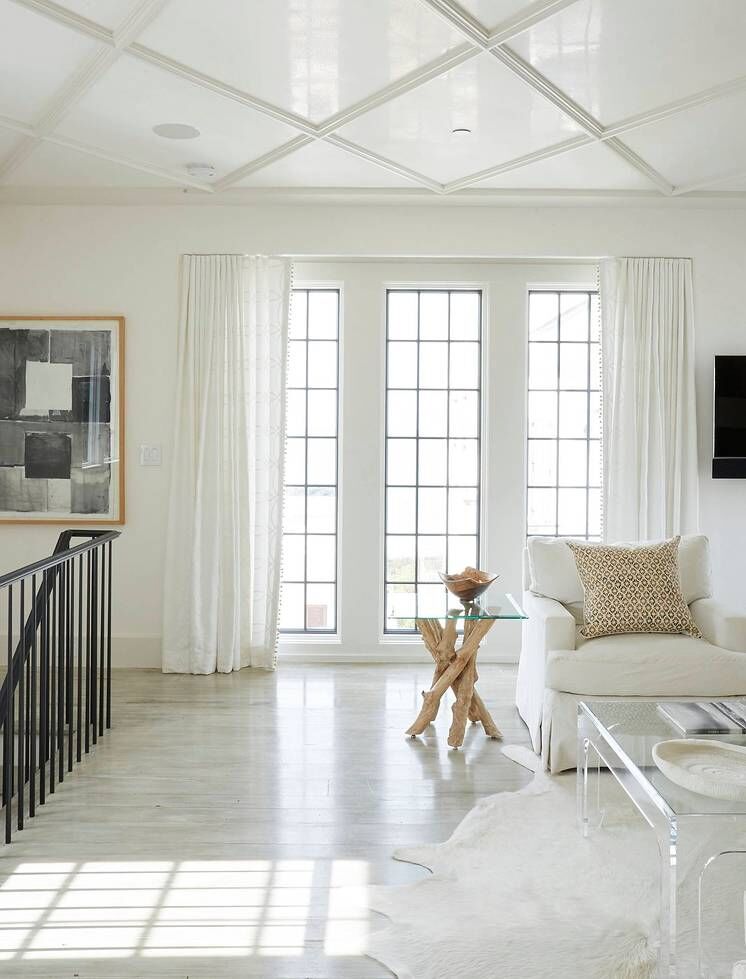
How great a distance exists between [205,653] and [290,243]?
8.33 ft

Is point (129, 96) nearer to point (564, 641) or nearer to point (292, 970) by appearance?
point (564, 641)

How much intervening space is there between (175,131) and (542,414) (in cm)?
276

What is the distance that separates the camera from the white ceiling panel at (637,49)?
296 cm

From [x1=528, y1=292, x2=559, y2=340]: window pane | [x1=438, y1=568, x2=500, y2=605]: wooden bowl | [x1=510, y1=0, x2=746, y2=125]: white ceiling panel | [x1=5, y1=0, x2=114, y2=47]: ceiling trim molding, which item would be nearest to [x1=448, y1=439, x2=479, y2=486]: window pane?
[x1=528, y1=292, x2=559, y2=340]: window pane

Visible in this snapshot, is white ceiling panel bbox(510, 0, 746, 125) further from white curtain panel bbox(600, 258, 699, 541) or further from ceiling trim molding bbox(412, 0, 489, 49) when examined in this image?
white curtain panel bbox(600, 258, 699, 541)

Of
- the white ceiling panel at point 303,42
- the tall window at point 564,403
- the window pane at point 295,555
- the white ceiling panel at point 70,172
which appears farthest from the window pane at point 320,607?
the white ceiling panel at point 303,42

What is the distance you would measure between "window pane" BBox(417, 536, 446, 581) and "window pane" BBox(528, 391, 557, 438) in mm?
912

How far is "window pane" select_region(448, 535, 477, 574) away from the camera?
18.4ft

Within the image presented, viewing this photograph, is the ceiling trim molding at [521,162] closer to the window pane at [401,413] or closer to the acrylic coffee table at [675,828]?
the window pane at [401,413]

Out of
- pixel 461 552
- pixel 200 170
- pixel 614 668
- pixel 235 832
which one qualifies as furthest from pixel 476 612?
pixel 200 170

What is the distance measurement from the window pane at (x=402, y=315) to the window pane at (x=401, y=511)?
38.9 inches

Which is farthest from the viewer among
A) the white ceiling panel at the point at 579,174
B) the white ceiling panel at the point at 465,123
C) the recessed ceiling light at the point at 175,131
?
the white ceiling panel at the point at 579,174

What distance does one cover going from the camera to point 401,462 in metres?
5.62

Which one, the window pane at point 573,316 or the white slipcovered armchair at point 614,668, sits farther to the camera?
the window pane at point 573,316
